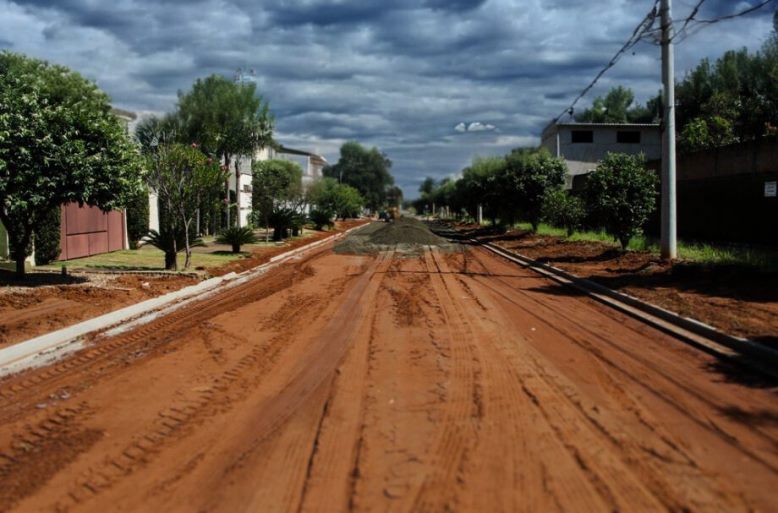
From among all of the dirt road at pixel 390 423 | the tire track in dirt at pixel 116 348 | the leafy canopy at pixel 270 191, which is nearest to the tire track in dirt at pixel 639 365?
the dirt road at pixel 390 423

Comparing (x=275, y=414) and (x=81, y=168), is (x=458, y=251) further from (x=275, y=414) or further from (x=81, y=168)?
(x=275, y=414)

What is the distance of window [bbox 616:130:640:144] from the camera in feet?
198

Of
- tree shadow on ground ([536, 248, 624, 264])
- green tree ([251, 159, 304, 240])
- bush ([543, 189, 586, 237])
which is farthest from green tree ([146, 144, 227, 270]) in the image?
bush ([543, 189, 586, 237])

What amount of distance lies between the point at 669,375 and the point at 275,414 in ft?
13.6

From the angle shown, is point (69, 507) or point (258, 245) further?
point (258, 245)

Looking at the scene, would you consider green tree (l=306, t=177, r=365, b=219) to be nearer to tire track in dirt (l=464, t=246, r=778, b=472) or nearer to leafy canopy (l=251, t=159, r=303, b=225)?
leafy canopy (l=251, t=159, r=303, b=225)

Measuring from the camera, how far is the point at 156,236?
1830 cm

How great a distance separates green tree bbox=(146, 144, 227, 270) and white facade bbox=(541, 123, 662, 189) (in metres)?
44.2

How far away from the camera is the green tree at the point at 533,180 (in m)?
33.5

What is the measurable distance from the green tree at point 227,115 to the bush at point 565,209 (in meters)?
14.7

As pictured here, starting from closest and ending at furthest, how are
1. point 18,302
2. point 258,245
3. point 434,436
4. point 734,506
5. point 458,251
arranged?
point 734,506 < point 434,436 < point 18,302 < point 458,251 < point 258,245

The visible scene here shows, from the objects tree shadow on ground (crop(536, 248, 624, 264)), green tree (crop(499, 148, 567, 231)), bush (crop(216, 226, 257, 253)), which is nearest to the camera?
tree shadow on ground (crop(536, 248, 624, 264))

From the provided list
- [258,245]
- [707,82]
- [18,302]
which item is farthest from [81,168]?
[707,82]

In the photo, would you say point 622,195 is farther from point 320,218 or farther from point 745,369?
point 320,218
